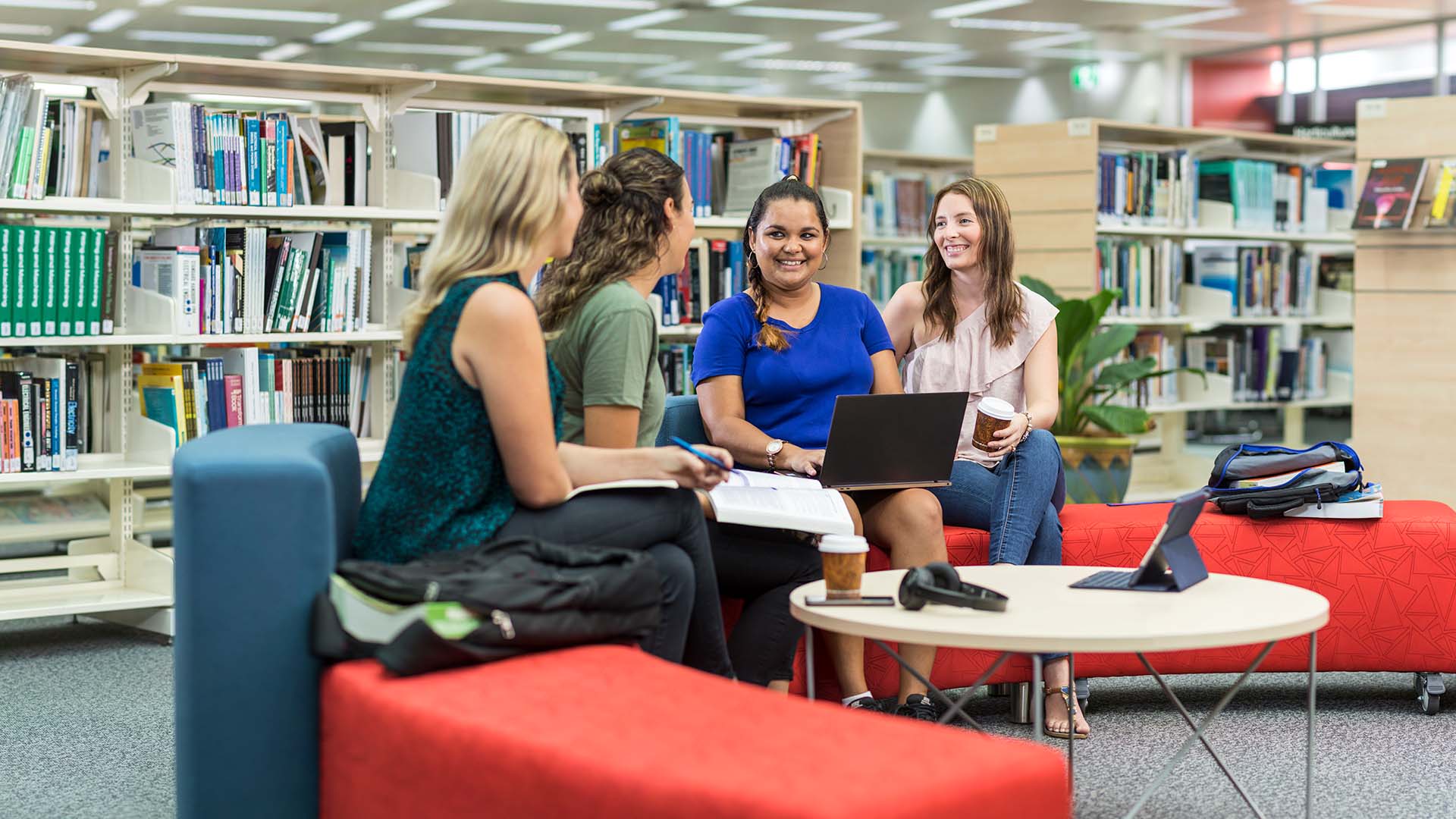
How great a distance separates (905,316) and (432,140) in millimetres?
1666

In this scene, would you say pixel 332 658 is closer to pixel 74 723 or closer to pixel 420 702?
pixel 420 702

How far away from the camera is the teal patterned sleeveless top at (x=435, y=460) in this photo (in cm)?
210

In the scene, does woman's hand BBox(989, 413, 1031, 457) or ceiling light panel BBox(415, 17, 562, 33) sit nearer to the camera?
woman's hand BBox(989, 413, 1031, 457)

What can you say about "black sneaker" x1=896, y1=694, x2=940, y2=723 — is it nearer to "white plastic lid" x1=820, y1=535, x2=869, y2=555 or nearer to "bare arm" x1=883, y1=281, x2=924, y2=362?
"white plastic lid" x1=820, y1=535, x2=869, y2=555

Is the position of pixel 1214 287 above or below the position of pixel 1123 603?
above

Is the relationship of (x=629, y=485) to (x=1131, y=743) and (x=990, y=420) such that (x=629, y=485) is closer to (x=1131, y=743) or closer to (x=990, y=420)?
(x=990, y=420)

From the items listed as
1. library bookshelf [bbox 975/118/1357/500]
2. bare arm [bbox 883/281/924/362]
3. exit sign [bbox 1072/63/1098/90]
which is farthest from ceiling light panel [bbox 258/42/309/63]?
bare arm [bbox 883/281/924/362]

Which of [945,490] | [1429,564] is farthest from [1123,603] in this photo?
[1429,564]

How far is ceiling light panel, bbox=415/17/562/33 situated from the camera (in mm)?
10164

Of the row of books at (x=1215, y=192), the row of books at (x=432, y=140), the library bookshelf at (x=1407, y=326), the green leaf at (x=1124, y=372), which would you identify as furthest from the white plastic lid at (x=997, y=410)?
the row of books at (x=1215, y=192)

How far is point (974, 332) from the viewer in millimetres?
3398

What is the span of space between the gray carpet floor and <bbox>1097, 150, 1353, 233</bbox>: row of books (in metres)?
3.27

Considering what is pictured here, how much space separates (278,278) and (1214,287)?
Answer: 4.64 m

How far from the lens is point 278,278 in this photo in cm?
415
